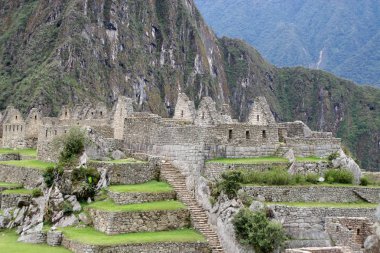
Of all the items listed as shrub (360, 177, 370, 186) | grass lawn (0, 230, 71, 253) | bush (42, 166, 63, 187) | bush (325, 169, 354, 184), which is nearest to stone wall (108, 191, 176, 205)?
grass lawn (0, 230, 71, 253)

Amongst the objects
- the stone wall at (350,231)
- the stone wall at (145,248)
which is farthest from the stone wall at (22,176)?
the stone wall at (350,231)

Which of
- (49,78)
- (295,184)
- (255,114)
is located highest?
(49,78)

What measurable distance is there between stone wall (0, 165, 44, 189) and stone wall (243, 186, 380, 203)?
10563mm

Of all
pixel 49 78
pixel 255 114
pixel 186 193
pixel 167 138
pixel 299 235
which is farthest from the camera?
pixel 49 78

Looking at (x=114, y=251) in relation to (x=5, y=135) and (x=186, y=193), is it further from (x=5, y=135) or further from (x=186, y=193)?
(x=5, y=135)

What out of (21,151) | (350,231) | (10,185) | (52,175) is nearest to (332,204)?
(350,231)

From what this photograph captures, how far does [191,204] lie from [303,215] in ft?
14.6

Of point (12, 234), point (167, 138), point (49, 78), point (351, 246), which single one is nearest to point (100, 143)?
point (167, 138)

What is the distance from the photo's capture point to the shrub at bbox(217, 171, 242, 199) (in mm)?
30078

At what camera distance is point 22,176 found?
3922 cm

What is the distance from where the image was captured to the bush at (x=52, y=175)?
110 ft

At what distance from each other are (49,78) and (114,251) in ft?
524

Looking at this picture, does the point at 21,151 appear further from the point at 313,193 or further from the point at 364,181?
the point at 364,181

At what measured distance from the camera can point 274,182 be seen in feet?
103
